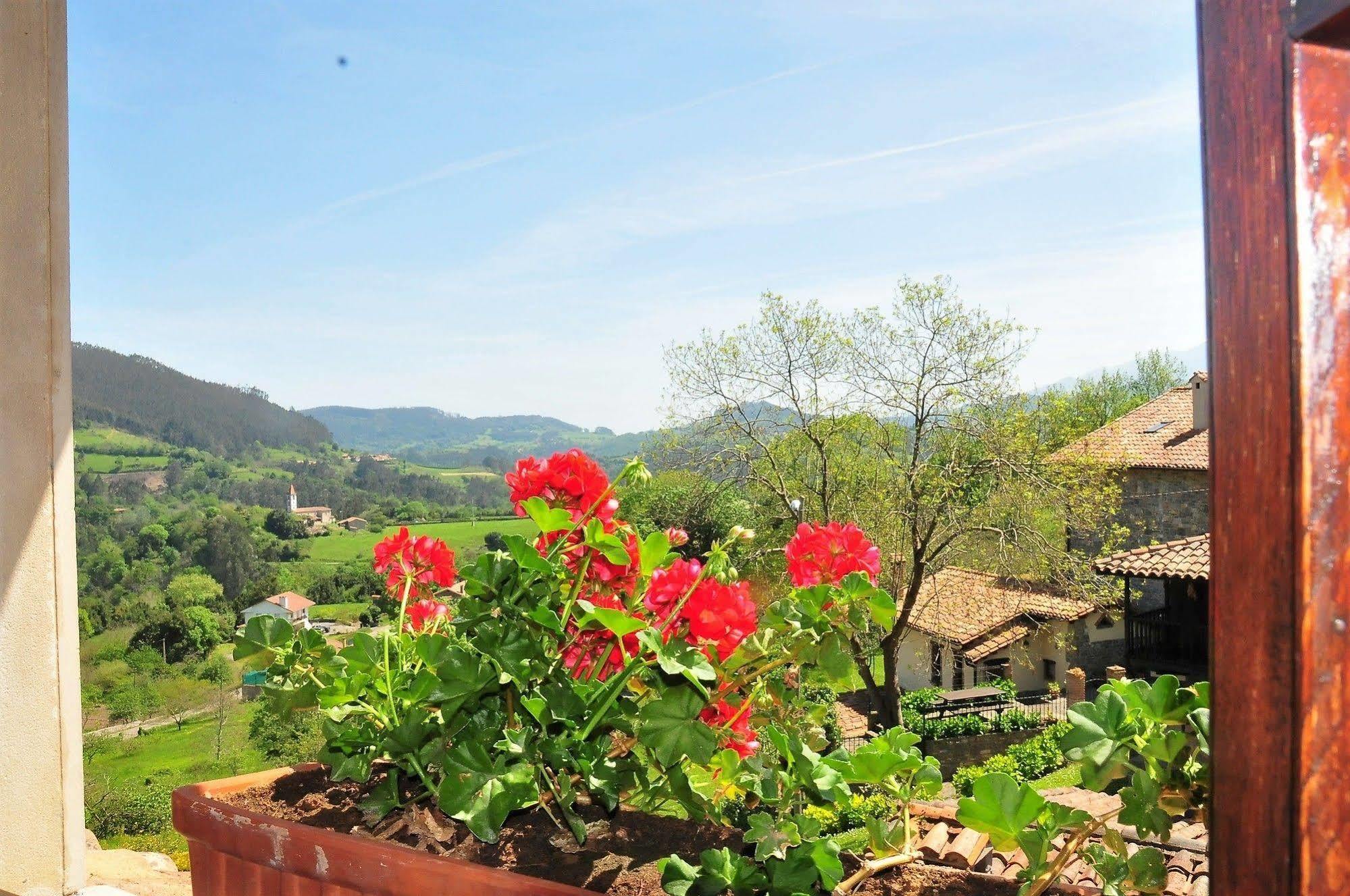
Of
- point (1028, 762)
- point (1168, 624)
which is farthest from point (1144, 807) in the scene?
point (1168, 624)

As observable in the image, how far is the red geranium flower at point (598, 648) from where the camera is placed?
0.77m

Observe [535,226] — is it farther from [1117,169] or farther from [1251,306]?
[1251,306]

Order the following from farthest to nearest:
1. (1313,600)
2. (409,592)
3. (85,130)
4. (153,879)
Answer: (85,130)
(153,879)
(409,592)
(1313,600)

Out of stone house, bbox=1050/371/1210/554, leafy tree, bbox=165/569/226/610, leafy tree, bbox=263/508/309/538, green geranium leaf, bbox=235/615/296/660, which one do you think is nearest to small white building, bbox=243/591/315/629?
leafy tree, bbox=165/569/226/610

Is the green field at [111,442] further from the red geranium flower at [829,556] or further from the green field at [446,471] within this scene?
the red geranium flower at [829,556]

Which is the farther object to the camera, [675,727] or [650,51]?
[650,51]

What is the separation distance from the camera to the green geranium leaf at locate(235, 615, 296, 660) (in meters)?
0.81

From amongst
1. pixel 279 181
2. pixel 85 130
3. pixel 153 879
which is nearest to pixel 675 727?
pixel 153 879

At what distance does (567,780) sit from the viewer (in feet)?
2.27

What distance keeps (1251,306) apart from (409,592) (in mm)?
872

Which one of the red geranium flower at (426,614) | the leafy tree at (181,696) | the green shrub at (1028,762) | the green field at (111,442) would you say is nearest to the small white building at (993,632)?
the green shrub at (1028,762)

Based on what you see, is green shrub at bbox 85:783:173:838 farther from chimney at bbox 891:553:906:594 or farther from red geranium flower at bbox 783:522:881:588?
red geranium flower at bbox 783:522:881:588

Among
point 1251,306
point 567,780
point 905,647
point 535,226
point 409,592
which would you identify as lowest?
point 905,647

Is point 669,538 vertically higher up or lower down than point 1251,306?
lower down
